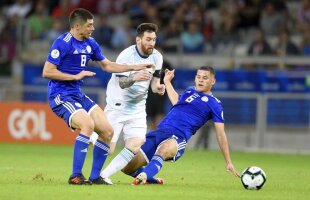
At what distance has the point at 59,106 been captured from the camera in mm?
12305

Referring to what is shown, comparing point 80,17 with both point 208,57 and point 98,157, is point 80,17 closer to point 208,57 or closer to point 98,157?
point 98,157

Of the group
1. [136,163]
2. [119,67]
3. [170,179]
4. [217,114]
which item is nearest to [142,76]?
[119,67]

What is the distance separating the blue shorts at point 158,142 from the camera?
1284 cm

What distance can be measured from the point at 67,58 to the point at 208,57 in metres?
12.3

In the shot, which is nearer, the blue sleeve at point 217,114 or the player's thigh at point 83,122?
the player's thigh at point 83,122

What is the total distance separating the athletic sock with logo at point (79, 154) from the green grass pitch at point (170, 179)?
0.89 ft

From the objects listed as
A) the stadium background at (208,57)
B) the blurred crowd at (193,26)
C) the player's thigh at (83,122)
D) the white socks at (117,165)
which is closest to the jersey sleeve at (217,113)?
the white socks at (117,165)

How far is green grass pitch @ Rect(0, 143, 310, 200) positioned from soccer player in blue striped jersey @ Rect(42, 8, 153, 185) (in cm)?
46

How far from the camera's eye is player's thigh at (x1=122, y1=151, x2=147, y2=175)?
13.0 metres

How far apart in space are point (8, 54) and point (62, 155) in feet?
24.2

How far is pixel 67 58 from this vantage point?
40.5 ft

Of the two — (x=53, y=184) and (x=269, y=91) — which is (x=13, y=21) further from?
(x=53, y=184)

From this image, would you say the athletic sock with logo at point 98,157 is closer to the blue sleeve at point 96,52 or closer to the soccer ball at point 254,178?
the blue sleeve at point 96,52

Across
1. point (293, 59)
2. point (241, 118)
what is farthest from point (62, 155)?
point (293, 59)
